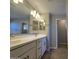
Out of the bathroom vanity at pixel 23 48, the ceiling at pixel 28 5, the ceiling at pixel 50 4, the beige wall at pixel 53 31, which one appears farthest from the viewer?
the beige wall at pixel 53 31

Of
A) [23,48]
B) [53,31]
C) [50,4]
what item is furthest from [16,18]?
[53,31]

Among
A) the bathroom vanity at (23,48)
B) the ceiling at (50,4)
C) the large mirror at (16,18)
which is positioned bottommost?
the bathroom vanity at (23,48)

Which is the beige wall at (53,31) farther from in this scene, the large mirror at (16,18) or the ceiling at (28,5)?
the large mirror at (16,18)

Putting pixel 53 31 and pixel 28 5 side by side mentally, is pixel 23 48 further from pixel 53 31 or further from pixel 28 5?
pixel 53 31

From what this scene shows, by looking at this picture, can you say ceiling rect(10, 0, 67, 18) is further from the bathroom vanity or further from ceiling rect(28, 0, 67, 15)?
the bathroom vanity

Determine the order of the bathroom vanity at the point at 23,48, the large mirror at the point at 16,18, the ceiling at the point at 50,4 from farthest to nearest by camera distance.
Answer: the ceiling at the point at 50,4
the large mirror at the point at 16,18
the bathroom vanity at the point at 23,48

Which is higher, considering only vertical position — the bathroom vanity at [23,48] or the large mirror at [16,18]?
the large mirror at [16,18]

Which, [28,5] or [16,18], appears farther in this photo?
[28,5]

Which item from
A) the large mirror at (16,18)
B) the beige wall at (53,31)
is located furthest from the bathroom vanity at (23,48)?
the beige wall at (53,31)

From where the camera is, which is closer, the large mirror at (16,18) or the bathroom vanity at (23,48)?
the bathroom vanity at (23,48)

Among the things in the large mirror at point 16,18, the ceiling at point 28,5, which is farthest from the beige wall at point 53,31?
the large mirror at point 16,18

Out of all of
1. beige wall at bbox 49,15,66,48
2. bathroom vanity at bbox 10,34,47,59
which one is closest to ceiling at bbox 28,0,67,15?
bathroom vanity at bbox 10,34,47,59
